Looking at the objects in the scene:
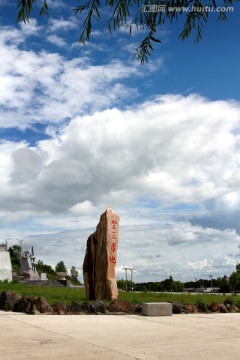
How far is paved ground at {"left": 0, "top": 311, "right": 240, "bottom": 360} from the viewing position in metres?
6.20

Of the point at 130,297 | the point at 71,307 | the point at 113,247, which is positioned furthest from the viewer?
the point at 130,297

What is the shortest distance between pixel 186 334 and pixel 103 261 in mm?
7785

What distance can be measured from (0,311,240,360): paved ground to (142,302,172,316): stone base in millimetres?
385

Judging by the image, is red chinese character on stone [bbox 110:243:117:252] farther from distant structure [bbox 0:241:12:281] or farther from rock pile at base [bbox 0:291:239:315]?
distant structure [bbox 0:241:12:281]

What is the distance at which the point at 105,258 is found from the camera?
15.6 m

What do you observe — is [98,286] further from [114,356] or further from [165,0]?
[165,0]

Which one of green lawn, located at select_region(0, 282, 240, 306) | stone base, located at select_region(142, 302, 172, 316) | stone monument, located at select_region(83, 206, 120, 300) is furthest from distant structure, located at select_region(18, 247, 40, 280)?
stone base, located at select_region(142, 302, 172, 316)

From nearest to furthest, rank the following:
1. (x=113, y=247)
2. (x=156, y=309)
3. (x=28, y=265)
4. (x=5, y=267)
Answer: (x=156, y=309) < (x=113, y=247) < (x=5, y=267) < (x=28, y=265)

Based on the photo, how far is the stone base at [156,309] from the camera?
1095 cm

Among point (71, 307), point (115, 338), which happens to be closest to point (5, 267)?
point (71, 307)

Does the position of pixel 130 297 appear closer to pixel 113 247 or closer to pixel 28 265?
pixel 113 247

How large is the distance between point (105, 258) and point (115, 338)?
8182mm

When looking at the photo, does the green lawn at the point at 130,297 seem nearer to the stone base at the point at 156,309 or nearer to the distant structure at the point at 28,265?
the stone base at the point at 156,309

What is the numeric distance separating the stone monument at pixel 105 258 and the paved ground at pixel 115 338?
4.85m
